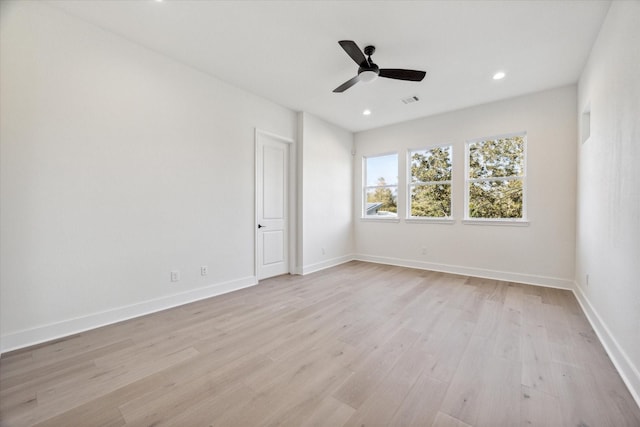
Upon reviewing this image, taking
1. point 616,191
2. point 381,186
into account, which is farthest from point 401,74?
point 381,186

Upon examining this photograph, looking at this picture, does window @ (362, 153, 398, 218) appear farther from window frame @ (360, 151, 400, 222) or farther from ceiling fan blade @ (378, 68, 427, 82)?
ceiling fan blade @ (378, 68, 427, 82)

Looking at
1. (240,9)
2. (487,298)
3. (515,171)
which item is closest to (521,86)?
(515,171)

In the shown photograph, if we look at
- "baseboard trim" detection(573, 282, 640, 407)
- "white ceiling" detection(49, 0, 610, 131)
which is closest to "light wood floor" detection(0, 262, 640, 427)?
"baseboard trim" detection(573, 282, 640, 407)

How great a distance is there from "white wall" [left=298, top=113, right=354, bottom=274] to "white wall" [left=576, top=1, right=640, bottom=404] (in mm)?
3730

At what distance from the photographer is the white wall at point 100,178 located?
221 cm

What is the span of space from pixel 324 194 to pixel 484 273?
124 inches

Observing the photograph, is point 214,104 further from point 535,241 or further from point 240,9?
point 535,241

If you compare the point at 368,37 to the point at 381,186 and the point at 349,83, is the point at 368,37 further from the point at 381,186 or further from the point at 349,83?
the point at 381,186

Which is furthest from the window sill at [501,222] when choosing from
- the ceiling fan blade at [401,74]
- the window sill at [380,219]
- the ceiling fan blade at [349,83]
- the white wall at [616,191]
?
the ceiling fan blade at [349,83]

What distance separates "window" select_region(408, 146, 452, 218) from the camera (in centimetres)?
492

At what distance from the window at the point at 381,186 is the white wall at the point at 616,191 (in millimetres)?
2971

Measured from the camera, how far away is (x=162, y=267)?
3068 mm

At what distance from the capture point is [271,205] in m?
4.51

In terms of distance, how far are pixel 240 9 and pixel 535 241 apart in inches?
194
